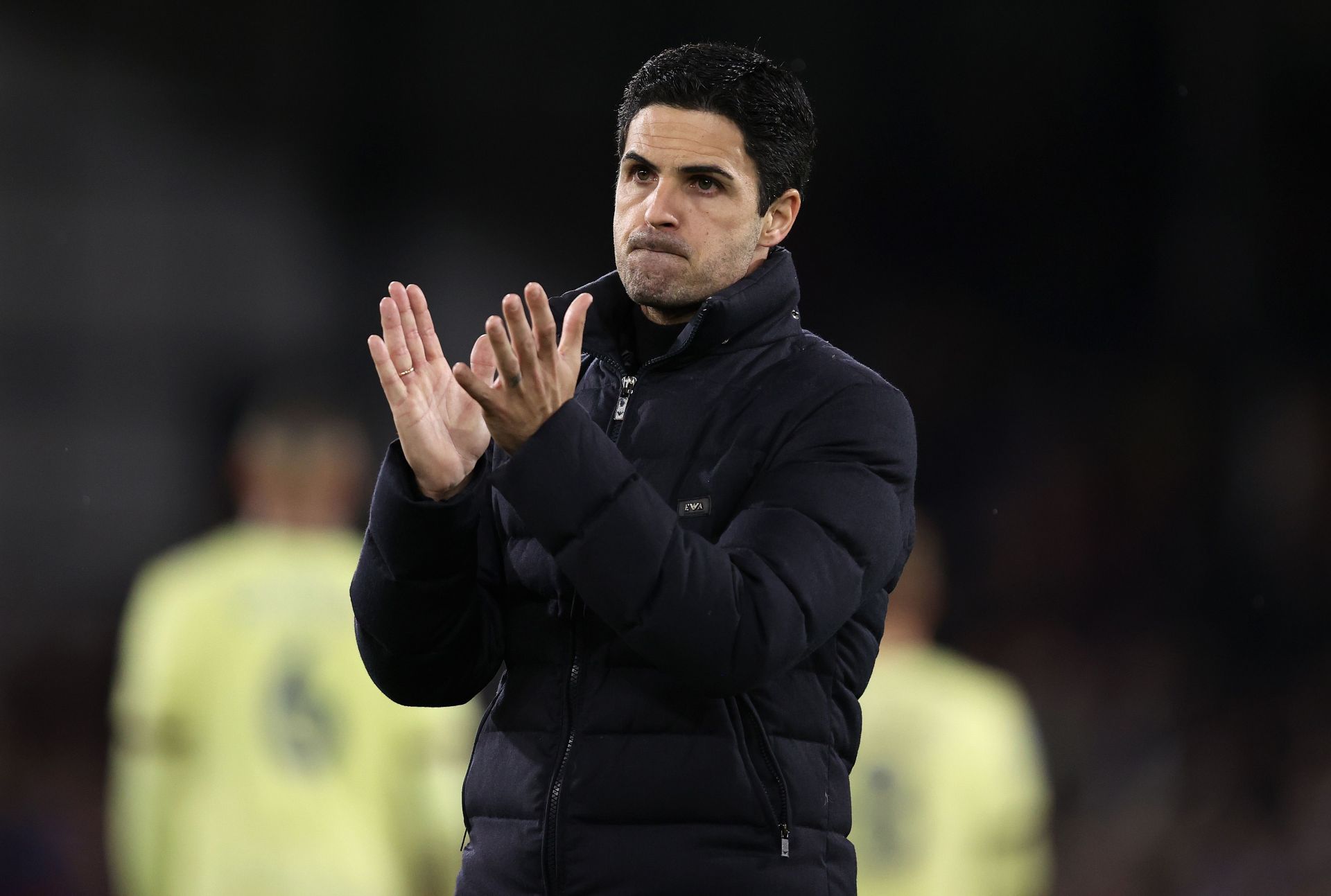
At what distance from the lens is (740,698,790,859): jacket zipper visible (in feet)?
4.37

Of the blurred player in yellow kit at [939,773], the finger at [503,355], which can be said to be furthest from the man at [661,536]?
the blurred player in yellow kit at [939,773]

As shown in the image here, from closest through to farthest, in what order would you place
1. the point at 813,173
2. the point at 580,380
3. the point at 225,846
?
1. the point at 580,380
2. the point at 225,846
3. the point at 813,173

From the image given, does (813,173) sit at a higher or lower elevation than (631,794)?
higher

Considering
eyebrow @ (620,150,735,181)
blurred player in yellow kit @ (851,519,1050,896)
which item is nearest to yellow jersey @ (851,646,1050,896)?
blurred player in yellow kit @ (851,519,1050,896)

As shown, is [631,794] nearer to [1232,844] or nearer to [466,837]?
[466,837]

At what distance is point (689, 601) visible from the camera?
49.3 inches

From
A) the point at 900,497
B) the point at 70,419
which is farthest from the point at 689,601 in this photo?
the point at 70,419

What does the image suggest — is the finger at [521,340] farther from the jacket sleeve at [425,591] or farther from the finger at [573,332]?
the jacket sleeve at [425,591]

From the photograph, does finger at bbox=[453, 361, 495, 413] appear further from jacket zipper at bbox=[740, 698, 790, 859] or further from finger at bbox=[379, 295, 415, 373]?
jacket zipper at bbox=[740, 698, 790, 859]

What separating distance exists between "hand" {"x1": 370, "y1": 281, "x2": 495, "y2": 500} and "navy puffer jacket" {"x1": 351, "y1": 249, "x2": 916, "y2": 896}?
0.07ft

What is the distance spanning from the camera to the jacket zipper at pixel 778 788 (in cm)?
133

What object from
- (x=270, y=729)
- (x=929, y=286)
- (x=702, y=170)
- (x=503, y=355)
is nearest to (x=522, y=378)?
(x=503, y=355)

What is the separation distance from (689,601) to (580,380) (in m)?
0.39

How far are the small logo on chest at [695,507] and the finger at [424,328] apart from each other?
0.92 ft
